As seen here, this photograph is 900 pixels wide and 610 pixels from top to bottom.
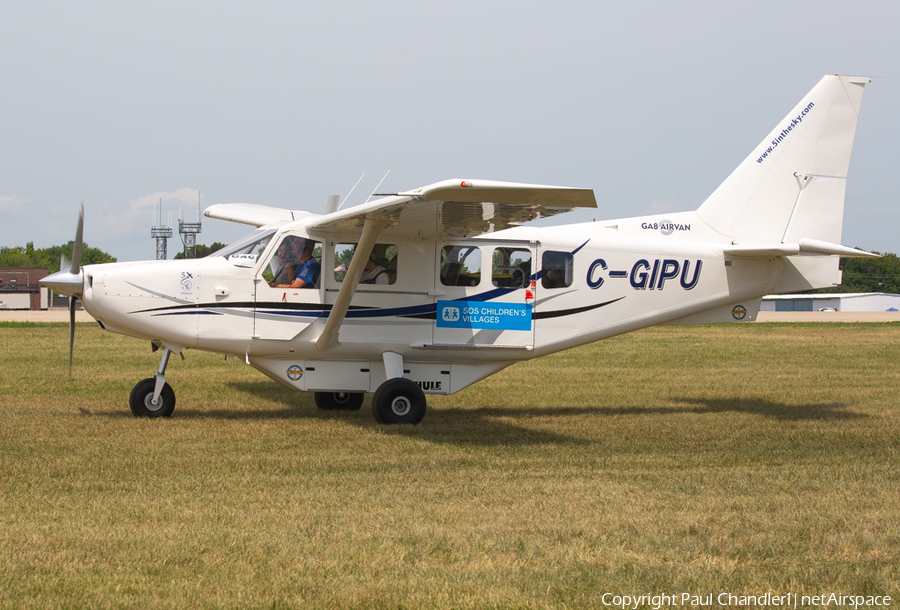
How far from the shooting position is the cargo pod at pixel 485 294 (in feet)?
35.6

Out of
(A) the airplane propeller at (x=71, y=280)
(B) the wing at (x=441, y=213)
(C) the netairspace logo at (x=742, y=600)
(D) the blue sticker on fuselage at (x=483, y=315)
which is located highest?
(B) the wing at (x=441, y=213)

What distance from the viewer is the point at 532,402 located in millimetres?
12727

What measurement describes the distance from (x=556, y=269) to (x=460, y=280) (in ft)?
Answer: 4.44

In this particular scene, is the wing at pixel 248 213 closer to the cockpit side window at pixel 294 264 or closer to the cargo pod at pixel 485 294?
the cockpit side window at pixel 294 264

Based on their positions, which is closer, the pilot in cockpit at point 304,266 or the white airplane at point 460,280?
the white airplane at point 460,280

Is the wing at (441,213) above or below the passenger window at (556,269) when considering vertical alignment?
above

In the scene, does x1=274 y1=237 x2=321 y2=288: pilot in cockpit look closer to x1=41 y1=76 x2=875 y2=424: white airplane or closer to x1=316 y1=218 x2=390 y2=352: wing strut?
x1=41 y1=76 x2=875 y2=424: white airplane

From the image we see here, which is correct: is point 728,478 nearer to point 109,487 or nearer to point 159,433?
point 109,487

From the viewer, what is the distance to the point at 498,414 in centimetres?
1147

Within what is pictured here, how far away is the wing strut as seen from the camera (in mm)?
9453

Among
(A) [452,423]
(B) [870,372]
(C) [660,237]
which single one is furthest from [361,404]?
(B) [870,372]

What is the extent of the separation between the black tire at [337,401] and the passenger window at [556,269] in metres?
3.25

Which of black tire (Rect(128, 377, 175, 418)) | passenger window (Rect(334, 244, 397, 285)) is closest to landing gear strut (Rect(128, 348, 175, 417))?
black tire (Rect(128, 377, 175, 418))

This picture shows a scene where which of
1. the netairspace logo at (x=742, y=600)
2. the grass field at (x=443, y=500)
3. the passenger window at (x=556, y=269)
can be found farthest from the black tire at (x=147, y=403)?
the netairspace logo at (x=742, y=600)
